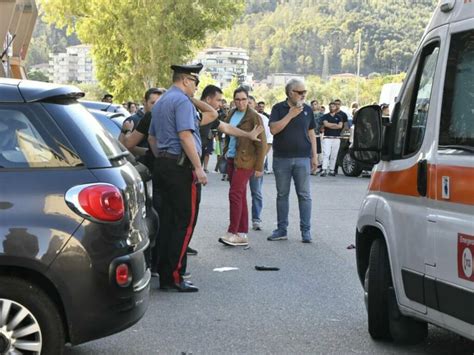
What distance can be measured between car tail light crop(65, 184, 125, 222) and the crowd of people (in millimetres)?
2682

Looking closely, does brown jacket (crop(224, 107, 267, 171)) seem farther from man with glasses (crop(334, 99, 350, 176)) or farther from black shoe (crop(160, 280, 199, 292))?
man with glasses (crop(334, 99, 350, 176))

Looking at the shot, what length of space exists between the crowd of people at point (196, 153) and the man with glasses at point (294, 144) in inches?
0.4

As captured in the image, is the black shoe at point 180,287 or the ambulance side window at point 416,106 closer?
the ambulance side window at point 416,106

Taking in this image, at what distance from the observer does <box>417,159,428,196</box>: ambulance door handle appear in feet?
17.2

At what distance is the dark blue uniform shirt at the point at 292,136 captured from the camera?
35.7 feet

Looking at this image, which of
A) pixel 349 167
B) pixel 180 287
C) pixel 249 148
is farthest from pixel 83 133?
pixel 349 167

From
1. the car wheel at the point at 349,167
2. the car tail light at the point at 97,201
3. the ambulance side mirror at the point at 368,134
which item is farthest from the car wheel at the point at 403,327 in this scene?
the car wheel at the point at 349,167

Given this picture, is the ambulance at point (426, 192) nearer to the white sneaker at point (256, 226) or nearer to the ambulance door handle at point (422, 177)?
the ambulance door handle at point (422, 177)

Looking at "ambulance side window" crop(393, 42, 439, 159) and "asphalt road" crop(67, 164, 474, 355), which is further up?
"ambulance side window" crop(393, 42, 439, 159)

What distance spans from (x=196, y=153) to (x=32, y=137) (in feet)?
9.34

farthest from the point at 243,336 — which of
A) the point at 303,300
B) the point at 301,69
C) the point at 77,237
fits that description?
the point at 301,69

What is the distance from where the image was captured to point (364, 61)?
571 ft

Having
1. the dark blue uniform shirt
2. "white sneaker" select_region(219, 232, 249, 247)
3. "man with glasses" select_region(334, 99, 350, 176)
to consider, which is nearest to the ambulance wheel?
"white sneaker" select_region(219, 232, 249, 247)

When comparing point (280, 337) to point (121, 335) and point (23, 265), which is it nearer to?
point (121, 335)
